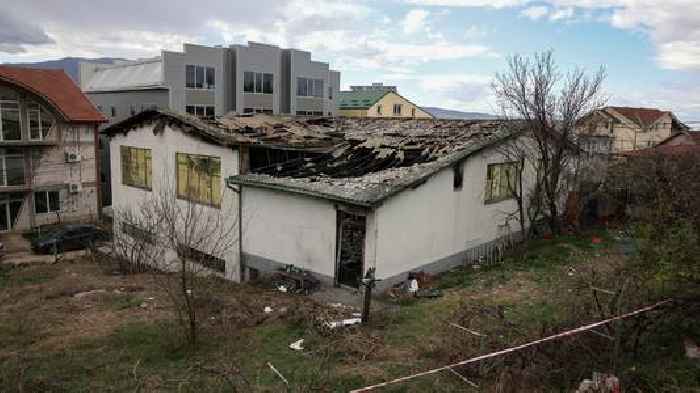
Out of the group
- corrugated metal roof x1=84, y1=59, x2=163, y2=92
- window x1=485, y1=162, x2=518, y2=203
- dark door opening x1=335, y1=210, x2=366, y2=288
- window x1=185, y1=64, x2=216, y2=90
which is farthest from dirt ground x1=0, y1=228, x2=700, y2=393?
corrugated metal roof x1=84, y1=59, x2=163, y2=92

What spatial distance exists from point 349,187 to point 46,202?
25.6 meters

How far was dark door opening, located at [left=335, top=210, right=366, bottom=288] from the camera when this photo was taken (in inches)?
523

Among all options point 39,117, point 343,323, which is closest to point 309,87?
point 39,117

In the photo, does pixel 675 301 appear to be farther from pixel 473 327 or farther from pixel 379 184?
pixel 379 184

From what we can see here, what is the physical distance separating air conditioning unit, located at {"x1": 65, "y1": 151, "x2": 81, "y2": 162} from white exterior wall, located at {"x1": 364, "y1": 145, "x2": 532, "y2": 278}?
25.7 m

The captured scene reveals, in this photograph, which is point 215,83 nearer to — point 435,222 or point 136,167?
point 136,167

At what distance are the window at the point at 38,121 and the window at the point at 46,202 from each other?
3.40 metres

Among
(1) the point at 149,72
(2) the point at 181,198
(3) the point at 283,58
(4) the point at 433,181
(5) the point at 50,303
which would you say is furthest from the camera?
(3) the point at 283,58

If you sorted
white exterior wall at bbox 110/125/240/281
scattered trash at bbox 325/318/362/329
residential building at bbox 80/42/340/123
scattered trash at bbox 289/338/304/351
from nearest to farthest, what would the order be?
scattered trash at bbox 289/338/304/351
scattered trash at bbox 325/318/362/329
white exterior wall at bbox 110/125/240/281
residential building at bbox 80/42/340/123

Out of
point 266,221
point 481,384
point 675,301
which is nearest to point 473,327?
point 481,384

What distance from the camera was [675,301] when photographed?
763 centimetres

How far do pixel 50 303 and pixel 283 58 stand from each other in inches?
1456

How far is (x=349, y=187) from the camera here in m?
13.4

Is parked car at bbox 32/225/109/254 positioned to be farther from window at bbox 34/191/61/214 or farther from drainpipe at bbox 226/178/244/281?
drainpipe at bbox 226/178/244/281
